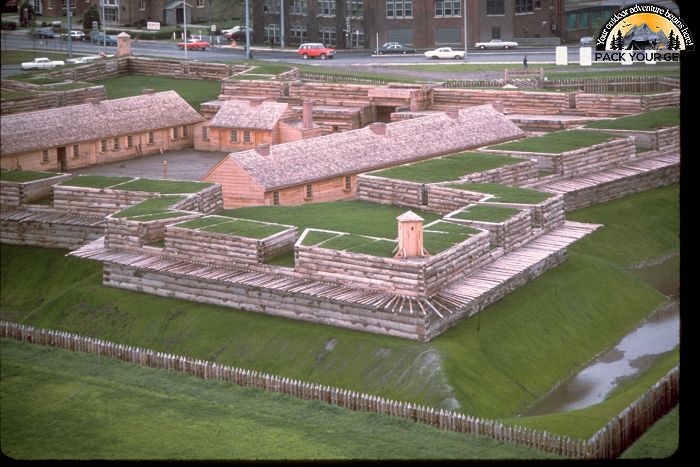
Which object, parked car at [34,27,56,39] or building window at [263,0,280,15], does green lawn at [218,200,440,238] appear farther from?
parked car at [34,27,56,39]

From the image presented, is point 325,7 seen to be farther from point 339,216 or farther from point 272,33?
point 339,216

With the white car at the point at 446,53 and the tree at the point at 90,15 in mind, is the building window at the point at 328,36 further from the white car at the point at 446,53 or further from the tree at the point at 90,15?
the tree at the point at 90,15

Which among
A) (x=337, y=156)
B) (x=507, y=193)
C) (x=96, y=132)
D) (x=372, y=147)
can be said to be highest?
(x=96, y=132)

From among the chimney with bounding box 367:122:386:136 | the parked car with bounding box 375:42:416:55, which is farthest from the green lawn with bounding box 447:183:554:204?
the parked car with bounding box 375:42:416:55

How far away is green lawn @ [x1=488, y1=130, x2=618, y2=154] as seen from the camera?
68.9 m

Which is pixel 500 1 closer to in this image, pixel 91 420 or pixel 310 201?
pixel 310 201

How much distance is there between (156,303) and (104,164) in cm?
2911

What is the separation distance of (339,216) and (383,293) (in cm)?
1087

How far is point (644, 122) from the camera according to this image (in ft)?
251

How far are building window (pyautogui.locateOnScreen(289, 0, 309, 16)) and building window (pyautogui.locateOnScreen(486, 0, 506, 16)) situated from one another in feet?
51.2

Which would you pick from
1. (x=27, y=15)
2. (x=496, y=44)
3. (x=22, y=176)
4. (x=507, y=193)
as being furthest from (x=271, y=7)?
(x=507, y=193)

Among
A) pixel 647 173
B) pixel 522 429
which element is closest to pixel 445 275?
pixel 522 429

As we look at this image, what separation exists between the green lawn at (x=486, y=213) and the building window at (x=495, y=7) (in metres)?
55.4

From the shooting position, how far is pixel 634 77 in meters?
92.1
